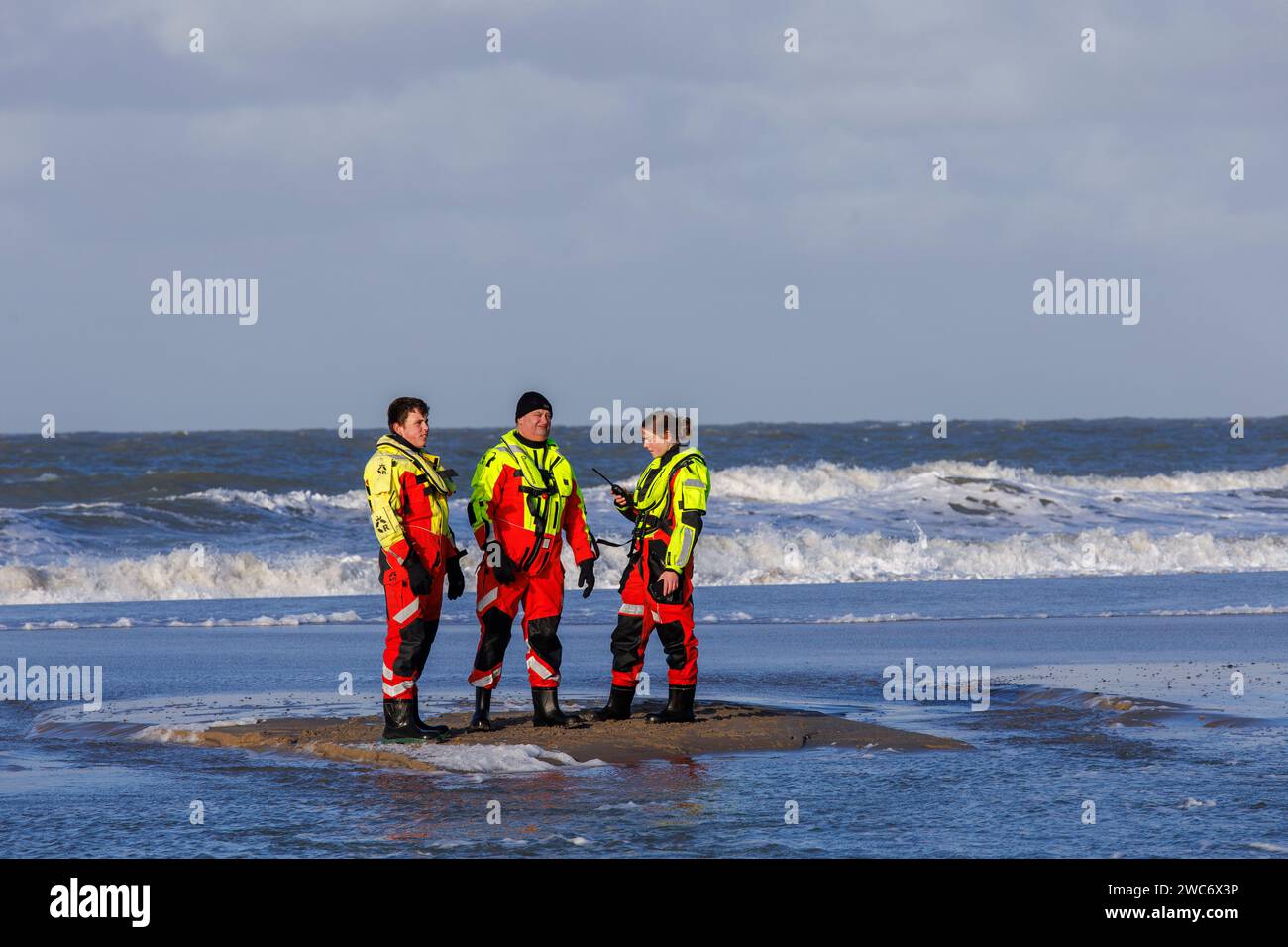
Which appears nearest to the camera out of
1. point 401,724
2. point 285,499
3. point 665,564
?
point 401,724

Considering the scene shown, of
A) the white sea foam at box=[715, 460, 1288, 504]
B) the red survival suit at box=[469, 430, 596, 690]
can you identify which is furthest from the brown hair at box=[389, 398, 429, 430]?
the white sea foam at box=[715, 460, 1288, 504]

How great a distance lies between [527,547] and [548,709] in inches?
37.1

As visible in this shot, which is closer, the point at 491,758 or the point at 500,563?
the point at 491,758

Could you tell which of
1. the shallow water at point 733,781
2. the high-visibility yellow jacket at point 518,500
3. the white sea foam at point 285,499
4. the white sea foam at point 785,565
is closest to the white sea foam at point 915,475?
the white sea foam at point 285,499

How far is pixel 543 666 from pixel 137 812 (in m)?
2.53

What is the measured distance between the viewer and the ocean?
638 centimetres

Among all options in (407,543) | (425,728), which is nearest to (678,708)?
(425,728)

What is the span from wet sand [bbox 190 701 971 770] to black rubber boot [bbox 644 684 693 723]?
0.31ft

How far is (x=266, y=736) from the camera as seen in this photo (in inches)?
339

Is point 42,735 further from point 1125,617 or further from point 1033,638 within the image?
point 1125,617

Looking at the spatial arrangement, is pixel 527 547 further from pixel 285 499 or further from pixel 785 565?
pixel 285 499

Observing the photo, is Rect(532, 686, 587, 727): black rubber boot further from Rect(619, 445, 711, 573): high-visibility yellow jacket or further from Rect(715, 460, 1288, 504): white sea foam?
Rect(715, 460, 1288, 504): white sea foam

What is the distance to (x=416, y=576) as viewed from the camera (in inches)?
320

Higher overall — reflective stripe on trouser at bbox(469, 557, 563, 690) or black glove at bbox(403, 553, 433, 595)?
black glove at bbox(403, 553, 433, 595)
